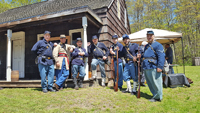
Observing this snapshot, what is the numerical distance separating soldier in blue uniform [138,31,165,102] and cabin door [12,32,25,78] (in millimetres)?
7669

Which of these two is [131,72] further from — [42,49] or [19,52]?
[19,52]

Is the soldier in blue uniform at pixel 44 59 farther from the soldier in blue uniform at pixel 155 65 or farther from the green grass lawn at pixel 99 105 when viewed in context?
the soldier in blue uniform at pixel 155 65

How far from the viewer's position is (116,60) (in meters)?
5.09

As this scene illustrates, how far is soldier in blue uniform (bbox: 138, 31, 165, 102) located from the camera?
12.4ft

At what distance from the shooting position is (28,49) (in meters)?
8.90

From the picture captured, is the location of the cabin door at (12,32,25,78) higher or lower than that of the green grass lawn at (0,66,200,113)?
higher

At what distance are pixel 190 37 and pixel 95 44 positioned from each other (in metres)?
28.3

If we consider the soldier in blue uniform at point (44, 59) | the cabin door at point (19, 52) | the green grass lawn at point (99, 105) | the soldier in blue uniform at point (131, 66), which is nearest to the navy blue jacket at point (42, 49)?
the soldier in blue uniform at point (44, 59)

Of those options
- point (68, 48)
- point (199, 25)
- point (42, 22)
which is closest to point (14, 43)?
point (42, 22)

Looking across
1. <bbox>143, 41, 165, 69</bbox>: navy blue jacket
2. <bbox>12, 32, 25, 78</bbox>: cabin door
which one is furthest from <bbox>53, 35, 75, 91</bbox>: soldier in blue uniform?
<bbox>12, 32, 25, 78</bbox>: cabin door

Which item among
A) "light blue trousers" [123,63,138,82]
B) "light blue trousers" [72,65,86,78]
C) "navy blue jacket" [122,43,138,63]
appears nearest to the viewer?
"light blue trousers" [123,63,138,82]

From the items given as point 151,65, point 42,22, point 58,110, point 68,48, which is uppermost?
point 42,22

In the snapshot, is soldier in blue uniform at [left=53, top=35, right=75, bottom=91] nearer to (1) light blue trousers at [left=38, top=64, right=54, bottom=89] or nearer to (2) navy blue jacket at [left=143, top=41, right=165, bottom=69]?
(1) light blue trousers at [left=38, top=64, right=54, bottom=89]

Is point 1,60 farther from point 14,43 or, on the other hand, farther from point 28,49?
point 28,49
